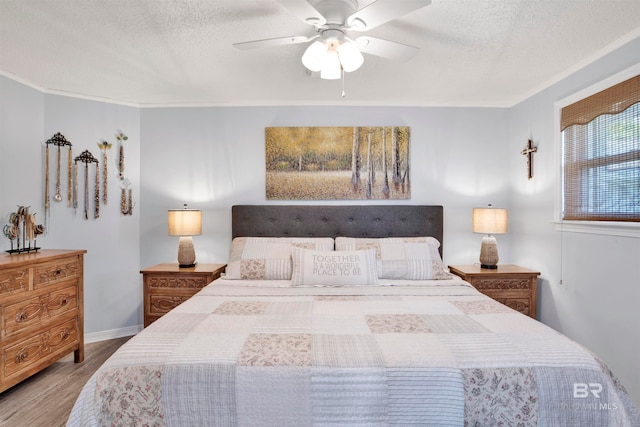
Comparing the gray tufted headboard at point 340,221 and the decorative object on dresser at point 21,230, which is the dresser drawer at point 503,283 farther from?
the decorative object on dresser at point 21,230

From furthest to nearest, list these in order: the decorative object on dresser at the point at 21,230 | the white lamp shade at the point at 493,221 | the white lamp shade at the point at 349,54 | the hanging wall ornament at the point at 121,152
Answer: the hanging wall ornament at the point at 121,152, the white lamp shade at the point at 493,221, the decorative object on dresser at the point at 21,230, the white lamp shade at the point at 349,54

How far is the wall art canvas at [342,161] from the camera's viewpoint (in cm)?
343

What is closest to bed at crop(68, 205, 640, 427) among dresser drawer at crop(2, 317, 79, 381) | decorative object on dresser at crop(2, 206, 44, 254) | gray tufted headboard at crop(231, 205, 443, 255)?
dresser drawer at crop(2, 317, 79, 381)

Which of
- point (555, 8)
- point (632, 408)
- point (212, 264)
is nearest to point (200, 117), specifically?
point (212, 264)

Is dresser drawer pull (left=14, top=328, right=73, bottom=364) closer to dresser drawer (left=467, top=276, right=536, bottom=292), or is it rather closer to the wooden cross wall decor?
dresser drawer (left=467, top=276, right=536, bottom=292)

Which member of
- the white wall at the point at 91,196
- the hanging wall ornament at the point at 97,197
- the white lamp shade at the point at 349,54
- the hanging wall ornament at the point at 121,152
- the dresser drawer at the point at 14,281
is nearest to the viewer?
the white lamp shade at the point at 349,54

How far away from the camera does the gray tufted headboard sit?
3.34 metres

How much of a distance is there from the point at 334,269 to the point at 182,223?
62.3 inches

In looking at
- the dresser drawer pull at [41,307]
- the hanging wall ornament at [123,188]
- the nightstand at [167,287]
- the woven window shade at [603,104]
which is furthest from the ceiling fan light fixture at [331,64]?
the dresser drawer pull at [41,307]

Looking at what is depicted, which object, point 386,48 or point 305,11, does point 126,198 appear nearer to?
point 305,11

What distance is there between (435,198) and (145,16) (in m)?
2.91

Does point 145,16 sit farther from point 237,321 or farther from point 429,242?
point 429,242

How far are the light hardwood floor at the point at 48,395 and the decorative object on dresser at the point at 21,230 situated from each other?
101 centimetres

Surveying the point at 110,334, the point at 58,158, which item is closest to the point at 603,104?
the point at 58,158
